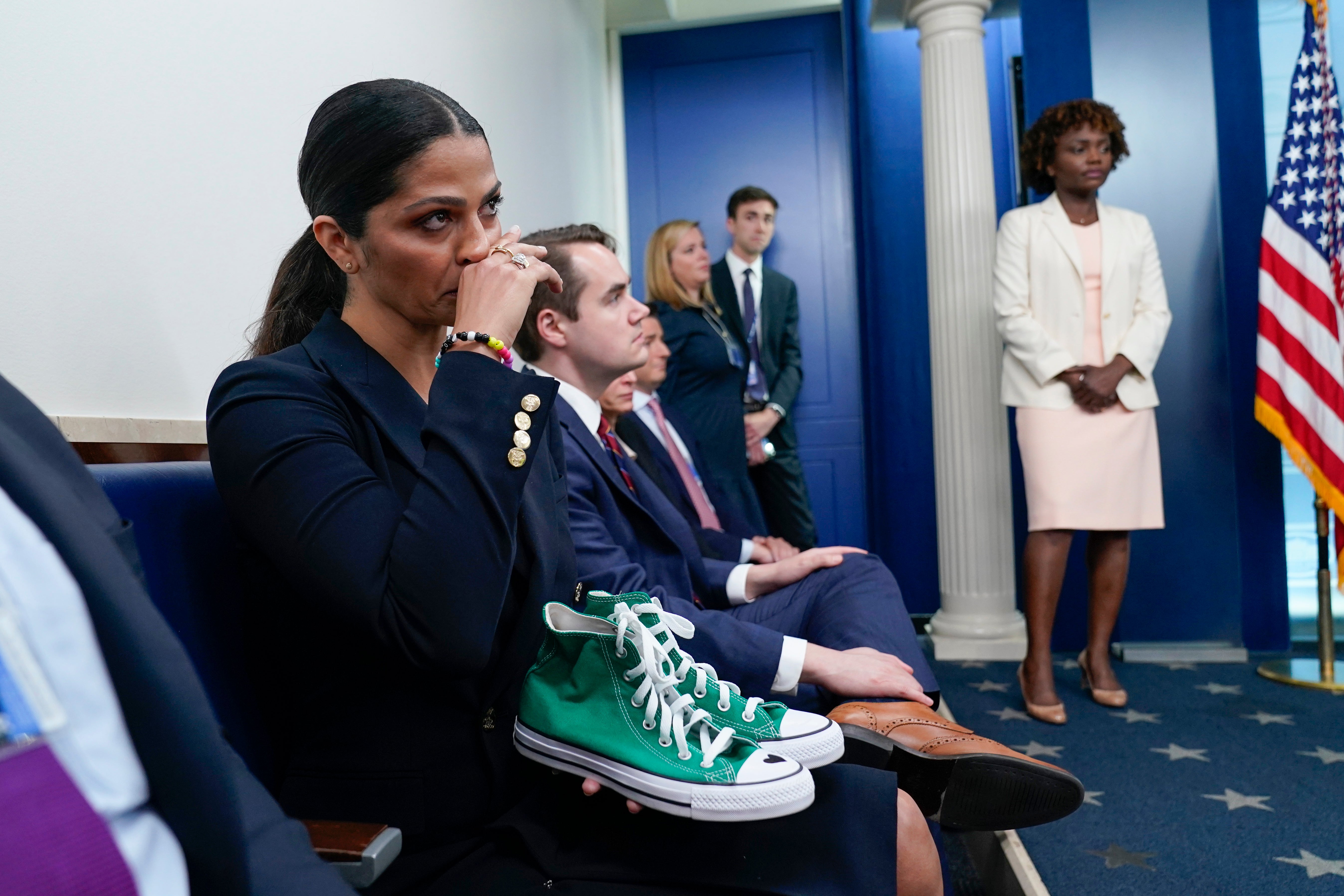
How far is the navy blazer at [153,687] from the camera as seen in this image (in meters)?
0.43

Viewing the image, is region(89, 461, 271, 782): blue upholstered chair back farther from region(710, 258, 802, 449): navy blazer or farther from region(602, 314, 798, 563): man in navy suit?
region(710, 258, 802, 449): navy blazer

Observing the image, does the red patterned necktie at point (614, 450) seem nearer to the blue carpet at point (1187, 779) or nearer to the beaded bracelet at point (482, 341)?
the beaded bracelet at point (482, 341)

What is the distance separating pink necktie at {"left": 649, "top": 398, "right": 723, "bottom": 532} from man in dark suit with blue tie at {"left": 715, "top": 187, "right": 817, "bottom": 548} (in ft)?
4.09

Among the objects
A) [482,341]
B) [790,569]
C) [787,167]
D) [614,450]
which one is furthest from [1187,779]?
[787,167]

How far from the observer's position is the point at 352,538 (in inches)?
31.8

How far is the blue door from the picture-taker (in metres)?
4.88

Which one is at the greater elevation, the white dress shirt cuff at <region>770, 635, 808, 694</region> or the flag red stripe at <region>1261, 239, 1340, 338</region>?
the flag red stripe at <region>1261, 239, 1340, 338</region>

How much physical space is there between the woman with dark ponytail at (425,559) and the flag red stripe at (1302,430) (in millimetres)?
2633

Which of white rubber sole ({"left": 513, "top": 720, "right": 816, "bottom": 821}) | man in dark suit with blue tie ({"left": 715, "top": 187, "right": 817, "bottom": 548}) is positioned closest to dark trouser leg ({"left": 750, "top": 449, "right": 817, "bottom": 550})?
man in dark suit with blue tie ({"left": 715, "top": 187, "right": 817, "bottom": 548})

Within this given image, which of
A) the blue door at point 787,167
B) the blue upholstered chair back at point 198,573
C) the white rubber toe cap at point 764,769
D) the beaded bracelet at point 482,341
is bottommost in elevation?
the white rubber toe cap at point 764,769

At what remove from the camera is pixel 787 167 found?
4.96 meters

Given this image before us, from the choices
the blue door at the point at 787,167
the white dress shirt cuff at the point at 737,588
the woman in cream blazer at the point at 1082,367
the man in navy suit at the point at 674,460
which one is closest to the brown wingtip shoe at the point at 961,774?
the white dress shirt cuff at the point at 737,588

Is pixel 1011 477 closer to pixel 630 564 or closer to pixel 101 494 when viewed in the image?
pixel 630 564

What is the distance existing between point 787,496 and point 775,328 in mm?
856
